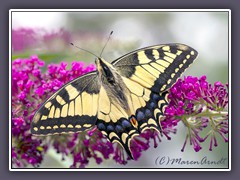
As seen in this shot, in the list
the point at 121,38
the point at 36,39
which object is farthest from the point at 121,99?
the point at 36,39

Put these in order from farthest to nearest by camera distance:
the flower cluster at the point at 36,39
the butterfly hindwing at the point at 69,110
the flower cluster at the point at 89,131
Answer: the flower cluster at the point at 36,39 → the flower cluster at the point at 89,131 → the butterfly hindwing at the point at 69,110

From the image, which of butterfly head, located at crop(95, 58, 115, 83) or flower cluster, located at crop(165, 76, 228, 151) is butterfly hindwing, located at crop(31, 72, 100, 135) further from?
flower cluster, located at crop(165, 76, 228, 151)

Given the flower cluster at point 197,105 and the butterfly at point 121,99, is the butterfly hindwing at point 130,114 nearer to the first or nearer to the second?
the butterfly at point 121,99

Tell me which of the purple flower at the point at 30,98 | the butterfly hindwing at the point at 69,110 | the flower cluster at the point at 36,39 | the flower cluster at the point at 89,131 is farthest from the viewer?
the flower cluster at the point at 36,39

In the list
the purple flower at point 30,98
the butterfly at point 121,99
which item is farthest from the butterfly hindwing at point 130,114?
the purple flower at point 30,98

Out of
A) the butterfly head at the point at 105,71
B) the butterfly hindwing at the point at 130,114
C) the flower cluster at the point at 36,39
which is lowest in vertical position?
the butterfly hindwing at the point at 130,114

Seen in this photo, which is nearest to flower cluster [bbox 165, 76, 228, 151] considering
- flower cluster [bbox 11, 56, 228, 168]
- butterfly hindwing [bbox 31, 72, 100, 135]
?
flower cluster [bbox 11, 56, 228, 168]

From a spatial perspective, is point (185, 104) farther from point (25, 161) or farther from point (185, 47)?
point (25, 161)

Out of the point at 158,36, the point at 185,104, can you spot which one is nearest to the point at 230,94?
the point at 185,104
